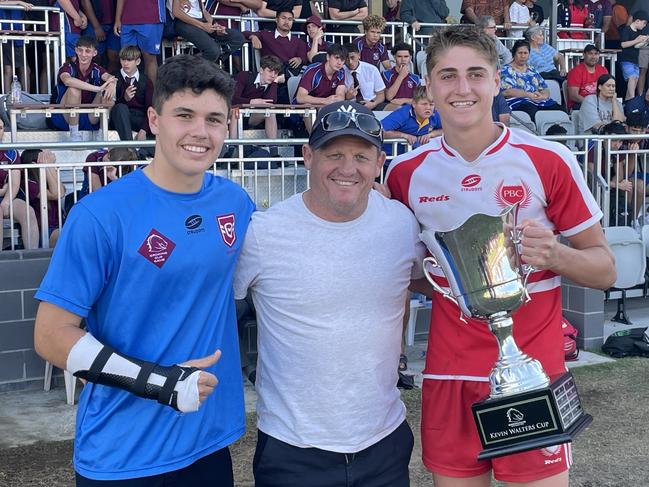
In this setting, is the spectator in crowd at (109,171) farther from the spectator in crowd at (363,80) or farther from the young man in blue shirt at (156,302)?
the spectator in crowd at (363,80)

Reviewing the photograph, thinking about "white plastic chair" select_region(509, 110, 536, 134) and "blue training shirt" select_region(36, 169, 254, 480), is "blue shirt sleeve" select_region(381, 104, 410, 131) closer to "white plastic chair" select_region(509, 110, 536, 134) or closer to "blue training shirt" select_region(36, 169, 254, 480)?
"white plastic chair" select_region(509, 110, 536, 134)

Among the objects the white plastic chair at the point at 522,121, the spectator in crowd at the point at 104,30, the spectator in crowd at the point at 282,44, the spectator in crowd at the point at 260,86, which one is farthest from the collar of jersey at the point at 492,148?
Answer: the spectator in crowd at the point at 282,44

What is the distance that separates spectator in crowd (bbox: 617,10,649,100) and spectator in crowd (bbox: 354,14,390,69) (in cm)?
466

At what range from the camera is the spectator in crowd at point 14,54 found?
33.7 feet

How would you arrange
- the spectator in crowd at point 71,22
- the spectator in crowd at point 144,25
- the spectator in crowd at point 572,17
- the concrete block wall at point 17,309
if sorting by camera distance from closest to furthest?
the concrete block wall at point 17,309 → the spectator in crowd at point 71,22 → the spectator in crowd at point 144,25 → the spectator in crowd at point 572,17

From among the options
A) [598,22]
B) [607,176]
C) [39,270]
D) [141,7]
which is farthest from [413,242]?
[598,22]

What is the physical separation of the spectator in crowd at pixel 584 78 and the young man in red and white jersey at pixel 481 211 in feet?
36.2

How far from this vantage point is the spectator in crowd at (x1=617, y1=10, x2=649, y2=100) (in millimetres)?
15047

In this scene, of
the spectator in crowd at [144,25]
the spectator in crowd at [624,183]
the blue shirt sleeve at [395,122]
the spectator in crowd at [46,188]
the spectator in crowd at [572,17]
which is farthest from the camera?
the spectator in crowd at [572,17]

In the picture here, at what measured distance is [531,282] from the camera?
3.21 meters

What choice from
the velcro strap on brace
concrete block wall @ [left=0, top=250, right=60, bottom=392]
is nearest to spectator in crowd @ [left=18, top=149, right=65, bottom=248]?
concrete block wall @ [left=0, top=250, right=60, bottom=392]

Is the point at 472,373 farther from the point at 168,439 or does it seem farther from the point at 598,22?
the point at 598,22

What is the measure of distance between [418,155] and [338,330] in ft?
2.57

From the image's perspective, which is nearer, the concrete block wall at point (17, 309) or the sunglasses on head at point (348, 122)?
the sunglasses on head at point (348, 122)
